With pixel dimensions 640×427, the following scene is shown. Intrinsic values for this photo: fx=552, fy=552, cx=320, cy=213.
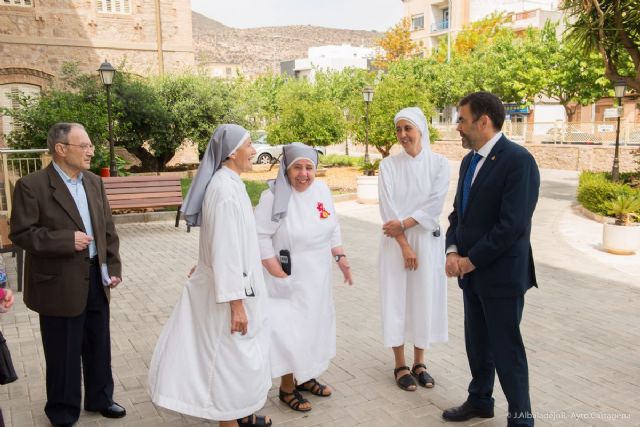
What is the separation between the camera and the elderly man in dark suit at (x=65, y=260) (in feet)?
11.3

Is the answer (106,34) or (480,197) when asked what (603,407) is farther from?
(106,34)

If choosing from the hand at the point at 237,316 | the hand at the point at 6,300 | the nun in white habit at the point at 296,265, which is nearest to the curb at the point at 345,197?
the nun in white habit at the point at 296,265

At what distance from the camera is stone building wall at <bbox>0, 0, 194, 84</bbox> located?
20.1 meters

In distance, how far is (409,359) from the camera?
4.81 m

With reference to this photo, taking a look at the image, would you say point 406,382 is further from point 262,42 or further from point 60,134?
point 262,42

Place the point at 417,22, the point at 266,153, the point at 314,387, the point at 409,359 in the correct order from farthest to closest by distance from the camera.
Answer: the point at 417,22, the point at 266,153, the point at 409,359, the point at 314,387

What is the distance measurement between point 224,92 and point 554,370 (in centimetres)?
1792

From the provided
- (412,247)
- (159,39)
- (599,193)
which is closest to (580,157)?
(599,193)

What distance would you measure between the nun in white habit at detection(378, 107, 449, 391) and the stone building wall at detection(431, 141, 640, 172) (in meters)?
20.0

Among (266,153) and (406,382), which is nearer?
(406,382)

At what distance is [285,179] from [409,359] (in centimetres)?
207

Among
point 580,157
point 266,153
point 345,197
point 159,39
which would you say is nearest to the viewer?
point 345,197

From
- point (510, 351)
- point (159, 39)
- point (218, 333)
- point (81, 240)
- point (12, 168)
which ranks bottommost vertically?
point (510, 351)

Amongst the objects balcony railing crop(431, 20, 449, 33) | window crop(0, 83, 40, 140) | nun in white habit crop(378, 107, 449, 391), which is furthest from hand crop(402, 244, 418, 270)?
balcony railing crop(431, 20, 449, 33)
